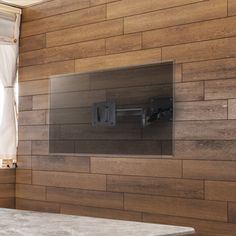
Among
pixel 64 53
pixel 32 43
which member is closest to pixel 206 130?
pixel 64 53

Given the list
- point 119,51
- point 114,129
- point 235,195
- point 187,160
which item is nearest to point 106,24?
point 119,51

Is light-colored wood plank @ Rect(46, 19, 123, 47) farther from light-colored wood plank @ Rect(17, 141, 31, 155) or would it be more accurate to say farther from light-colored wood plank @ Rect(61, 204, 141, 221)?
light-colored wood plank @ Rect(61, 204, 141, 221)

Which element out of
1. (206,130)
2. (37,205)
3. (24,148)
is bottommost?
(37,205)

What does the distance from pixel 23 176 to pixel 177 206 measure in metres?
1.89

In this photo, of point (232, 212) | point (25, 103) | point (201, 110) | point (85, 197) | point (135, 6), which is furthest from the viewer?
point (25, 103)

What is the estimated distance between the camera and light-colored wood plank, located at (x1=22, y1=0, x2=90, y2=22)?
4.54m

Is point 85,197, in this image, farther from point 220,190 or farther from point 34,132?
point 220,190

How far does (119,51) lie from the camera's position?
4.17 metres

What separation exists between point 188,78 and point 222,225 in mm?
1154

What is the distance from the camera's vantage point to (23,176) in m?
4.91

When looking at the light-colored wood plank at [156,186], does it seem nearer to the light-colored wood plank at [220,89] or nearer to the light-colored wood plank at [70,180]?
the light-colored wood plank at [70,180]

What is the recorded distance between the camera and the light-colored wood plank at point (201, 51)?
138 inches

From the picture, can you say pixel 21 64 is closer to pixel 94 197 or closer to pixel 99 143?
pixel 99 143

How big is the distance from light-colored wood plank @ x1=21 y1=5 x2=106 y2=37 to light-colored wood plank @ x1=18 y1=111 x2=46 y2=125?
2.75 ft
